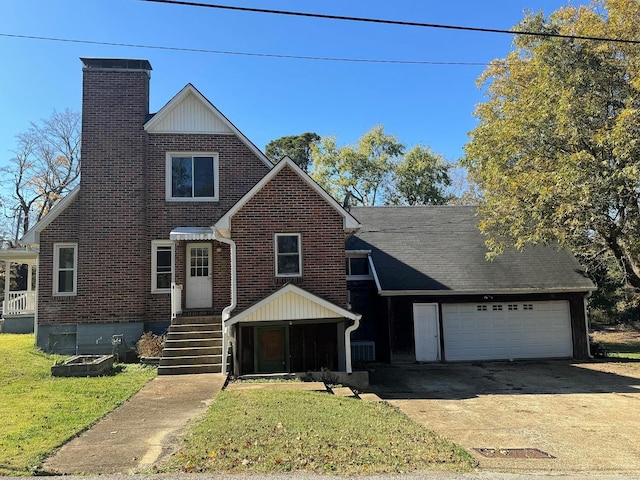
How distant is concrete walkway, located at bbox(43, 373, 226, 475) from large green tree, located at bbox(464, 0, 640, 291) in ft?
35.9

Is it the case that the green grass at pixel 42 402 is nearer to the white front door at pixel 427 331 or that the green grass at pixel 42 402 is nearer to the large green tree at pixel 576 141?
the white front door at pixel 427 331

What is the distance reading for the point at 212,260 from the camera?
623 inches

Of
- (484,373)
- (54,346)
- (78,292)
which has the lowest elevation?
(484,373)

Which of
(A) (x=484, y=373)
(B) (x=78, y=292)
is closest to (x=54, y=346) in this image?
(B) (x=78, y=292)

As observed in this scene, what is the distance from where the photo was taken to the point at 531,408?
392 inches

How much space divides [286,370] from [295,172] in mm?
5213

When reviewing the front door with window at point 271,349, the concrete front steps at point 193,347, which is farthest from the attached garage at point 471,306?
the concrete front steps at point 193,347

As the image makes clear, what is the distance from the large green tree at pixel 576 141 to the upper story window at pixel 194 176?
9.19 metres

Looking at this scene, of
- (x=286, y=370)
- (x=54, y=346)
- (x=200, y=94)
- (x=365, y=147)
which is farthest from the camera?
(x=365, y=147)

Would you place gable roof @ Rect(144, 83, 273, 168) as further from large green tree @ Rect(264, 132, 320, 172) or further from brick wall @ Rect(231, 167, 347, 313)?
large green tree @ Rect(264, 132, 320, 172)

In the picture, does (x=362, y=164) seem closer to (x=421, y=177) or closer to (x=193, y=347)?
(x=421, y=177)

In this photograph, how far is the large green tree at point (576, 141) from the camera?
1387cm

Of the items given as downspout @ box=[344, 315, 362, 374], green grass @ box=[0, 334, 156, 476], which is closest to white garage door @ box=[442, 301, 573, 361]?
downspout @ box=[344, 315, 362, 374]

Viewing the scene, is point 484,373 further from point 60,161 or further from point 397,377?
point 60,161
